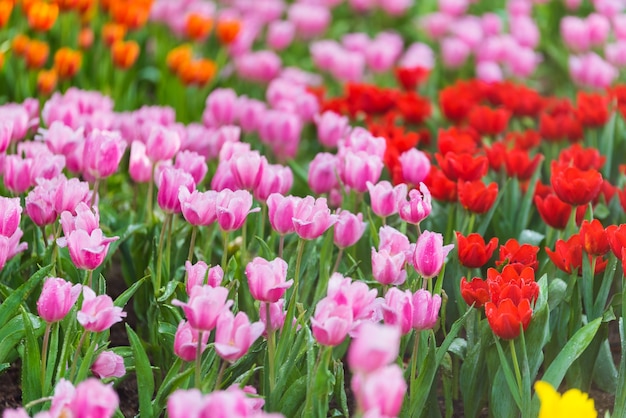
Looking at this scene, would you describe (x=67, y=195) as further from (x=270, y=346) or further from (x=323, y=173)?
(x=323, y=173)

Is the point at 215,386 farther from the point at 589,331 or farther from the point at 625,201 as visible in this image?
the point at 625,201

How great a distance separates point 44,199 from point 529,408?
3.41 feet

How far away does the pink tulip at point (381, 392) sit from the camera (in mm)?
1122

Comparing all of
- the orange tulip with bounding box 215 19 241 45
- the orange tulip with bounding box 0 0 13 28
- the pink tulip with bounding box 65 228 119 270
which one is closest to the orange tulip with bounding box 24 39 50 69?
the orange tulip with bounding box 0 0 13 28

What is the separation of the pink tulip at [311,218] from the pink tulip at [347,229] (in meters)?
0.17

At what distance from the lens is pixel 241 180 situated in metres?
2.14

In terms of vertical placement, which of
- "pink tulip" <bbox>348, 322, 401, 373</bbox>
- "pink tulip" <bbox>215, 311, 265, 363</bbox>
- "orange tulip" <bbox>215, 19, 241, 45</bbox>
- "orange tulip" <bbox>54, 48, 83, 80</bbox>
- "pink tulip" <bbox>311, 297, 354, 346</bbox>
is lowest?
"orange tulip" <bbox>215, 19, 241, 45</bbox>

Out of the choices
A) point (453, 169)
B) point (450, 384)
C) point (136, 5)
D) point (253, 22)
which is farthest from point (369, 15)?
point (450, 384)

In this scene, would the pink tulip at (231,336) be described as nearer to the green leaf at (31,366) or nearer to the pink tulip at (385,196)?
the green leaf at (31,366)

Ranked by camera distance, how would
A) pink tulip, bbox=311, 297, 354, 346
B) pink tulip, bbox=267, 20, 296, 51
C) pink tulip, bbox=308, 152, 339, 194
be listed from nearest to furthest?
pink tulip, bbox=311, 297, 354, 346 < pink tulip, bbox=308, 152, 339, 194 < pink tulip, bbox=267, 20, 296, 51

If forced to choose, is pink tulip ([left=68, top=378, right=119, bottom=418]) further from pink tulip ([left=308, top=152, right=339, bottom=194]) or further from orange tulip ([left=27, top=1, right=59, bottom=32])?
orange tulip ([left=27, top=1, right=59, bottom=32])

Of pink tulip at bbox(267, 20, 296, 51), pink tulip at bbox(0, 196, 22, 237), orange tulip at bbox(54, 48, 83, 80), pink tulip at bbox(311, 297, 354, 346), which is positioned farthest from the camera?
pink tulip at bbox(267, 20, 296, 51)

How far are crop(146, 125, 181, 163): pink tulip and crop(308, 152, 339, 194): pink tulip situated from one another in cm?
36

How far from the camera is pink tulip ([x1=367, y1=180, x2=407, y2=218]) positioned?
6.82 feet
